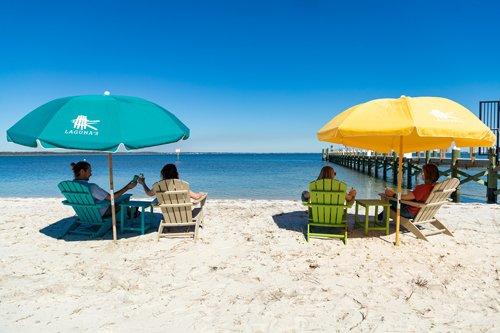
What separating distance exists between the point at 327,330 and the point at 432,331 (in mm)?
914

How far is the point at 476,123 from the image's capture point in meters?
4.76

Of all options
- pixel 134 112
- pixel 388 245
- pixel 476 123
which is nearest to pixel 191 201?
pixel 134 112

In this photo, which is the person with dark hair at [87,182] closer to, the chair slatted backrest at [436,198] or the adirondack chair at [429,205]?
the adirondack chair at [429,205]

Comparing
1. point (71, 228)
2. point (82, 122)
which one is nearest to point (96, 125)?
point (82, 122)

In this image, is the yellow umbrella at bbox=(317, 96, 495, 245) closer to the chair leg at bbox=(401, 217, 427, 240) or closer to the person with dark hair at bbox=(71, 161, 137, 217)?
the chair leg at bbox=(401, 217, 427, 240)

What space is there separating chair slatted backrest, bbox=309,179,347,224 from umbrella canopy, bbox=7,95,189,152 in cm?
226

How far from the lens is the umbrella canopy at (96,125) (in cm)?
429

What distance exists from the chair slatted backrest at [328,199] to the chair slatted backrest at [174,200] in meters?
2.04

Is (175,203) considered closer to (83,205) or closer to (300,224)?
(83,205)

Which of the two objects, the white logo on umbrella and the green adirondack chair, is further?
the green adirondack chair

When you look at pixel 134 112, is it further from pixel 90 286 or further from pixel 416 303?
pixel 416 303

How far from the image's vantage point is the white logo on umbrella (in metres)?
4.41

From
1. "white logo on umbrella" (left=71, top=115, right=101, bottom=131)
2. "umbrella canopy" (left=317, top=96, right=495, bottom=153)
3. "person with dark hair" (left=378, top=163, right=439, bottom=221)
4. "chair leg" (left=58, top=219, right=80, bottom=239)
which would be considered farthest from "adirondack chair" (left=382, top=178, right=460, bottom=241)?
"chair leg" (left=58, top=219, right=80, bottom=239)

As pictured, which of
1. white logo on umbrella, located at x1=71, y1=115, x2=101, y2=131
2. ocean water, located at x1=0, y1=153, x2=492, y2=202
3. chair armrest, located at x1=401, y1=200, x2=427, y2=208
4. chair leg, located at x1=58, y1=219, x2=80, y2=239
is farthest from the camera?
ocean water, located at x1=0, y1=153, x2=492, y2=202
